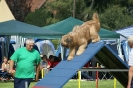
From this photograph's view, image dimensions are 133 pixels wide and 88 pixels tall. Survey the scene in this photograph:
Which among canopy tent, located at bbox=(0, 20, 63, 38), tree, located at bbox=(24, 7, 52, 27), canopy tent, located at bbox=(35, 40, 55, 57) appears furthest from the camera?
tree, located at bbox=(24, 7, 52, 27)

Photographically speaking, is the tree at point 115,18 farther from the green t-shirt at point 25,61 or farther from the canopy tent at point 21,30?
the green t-shirt at point 25,61

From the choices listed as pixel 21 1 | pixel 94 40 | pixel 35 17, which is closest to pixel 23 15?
pixel 21 1

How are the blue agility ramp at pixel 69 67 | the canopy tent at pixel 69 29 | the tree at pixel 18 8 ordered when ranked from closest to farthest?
the blue agility ramp at pixel 69 67, the canopy tent at pixel 69 29, the tree at pixel 18 8

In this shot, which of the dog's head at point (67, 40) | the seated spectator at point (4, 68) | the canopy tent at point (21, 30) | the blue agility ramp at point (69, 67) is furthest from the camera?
the seated spectator at point (4, 68)

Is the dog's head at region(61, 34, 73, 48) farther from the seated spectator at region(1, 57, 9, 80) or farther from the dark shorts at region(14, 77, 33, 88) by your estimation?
the seated spectator at region(1, 57, 9, 80)

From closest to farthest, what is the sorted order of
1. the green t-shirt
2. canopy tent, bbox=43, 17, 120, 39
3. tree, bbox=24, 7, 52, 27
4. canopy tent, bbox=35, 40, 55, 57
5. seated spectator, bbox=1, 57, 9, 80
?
1. the green t-shirt
2. seated spectator, bbox=1, 57, 9, 80
3. canopy tent, bbox=43, 17, 120, 39
4. canopy tent, bbox=35, 40, 55, 57
5. tree, bbox=24, 7, 52, 27

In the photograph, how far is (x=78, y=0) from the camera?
166 feet

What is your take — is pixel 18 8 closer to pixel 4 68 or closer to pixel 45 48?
pixel 45 48

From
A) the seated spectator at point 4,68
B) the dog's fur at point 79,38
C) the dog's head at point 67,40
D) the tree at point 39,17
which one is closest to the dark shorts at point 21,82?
the dog's fur at point 79,38

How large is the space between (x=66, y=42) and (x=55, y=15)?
41.4m

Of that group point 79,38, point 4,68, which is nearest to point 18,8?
point 4,68

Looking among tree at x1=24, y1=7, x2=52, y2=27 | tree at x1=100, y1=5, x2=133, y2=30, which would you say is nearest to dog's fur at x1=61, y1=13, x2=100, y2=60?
tree at x1=100, y1=5, x2=133, y2=30

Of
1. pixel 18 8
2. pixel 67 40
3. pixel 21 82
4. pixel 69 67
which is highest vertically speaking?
pixel 18 8

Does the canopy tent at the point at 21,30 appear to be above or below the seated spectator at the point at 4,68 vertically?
above
